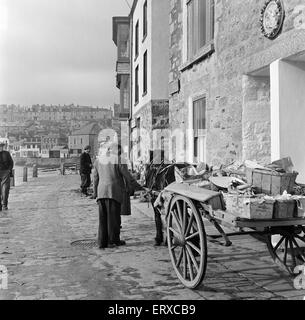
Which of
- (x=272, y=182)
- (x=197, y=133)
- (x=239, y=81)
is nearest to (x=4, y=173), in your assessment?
(x=197, y=133)

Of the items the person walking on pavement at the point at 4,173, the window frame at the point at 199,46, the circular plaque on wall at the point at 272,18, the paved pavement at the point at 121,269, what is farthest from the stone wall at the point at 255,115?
the person walking on pavement at the point at 4,173

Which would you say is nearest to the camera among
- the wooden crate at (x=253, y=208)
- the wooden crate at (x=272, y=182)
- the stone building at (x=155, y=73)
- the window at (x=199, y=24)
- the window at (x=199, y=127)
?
the wooden crate at (x=253, y=208)

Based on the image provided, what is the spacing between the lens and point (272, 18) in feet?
21.1

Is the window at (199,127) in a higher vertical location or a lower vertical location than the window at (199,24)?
lower

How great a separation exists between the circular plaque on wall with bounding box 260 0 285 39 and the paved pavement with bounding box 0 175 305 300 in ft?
11.1

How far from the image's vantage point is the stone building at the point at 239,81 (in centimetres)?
629

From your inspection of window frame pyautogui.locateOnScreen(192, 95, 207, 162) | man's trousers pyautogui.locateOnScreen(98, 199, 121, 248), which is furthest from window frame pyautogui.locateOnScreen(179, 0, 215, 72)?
man's trousers pyautogui.locateOnScreen(98, 199, 121, 248)

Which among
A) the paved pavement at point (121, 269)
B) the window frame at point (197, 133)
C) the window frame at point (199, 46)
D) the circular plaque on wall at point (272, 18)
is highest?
the window frame at point (199, 46)

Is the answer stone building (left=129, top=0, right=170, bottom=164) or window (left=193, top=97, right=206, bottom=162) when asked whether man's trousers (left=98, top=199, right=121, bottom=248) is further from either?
stone building (left=129, top=0, right=170, bottom=164)

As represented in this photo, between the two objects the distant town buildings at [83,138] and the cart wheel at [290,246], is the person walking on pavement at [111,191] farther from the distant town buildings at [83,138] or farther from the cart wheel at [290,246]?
the distant town buildings at [83,138]

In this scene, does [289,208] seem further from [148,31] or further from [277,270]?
[148,31]

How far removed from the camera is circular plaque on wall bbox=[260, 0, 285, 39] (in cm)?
620

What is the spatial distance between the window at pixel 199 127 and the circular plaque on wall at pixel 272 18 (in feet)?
11.1

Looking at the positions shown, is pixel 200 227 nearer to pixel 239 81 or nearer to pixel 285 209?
pixel 285 209
